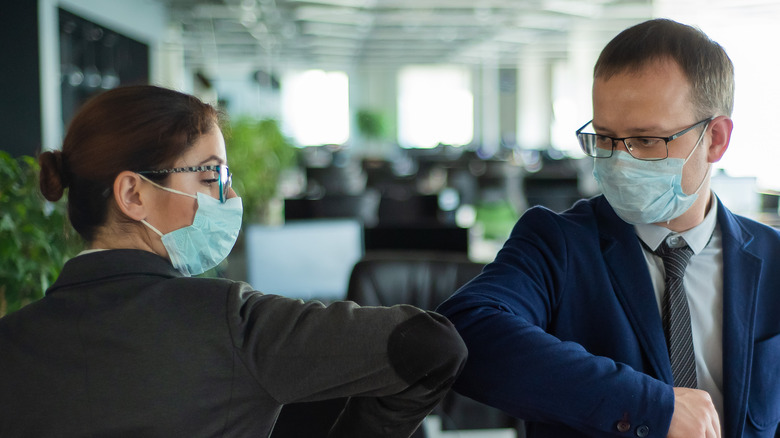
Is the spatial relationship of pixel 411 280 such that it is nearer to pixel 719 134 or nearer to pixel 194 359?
pixel 719 134

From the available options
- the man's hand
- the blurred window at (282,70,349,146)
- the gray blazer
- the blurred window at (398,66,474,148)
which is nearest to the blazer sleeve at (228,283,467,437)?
the gray blazer

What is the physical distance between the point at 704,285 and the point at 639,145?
1.03 ft

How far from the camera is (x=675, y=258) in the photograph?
1.44 m

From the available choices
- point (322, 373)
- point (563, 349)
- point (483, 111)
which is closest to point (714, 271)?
point (563, 349)

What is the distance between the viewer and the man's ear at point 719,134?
4.55ft

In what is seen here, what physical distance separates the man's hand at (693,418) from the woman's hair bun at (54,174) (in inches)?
43.5

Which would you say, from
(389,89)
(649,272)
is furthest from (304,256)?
(389,89)

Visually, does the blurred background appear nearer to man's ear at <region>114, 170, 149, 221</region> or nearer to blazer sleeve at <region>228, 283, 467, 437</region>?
man's ear at <region>114, 170, 149, 221</region>

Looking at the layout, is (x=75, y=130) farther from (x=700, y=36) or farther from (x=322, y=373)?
(x=700, y=36)

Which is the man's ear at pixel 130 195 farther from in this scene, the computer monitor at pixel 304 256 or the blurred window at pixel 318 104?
the blurred window at pixel 318 104

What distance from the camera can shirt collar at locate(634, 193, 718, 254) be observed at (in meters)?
1.45

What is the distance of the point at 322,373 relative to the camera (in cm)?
103

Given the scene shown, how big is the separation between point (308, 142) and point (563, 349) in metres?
21.3

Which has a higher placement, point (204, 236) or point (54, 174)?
point (54, 174)
